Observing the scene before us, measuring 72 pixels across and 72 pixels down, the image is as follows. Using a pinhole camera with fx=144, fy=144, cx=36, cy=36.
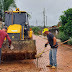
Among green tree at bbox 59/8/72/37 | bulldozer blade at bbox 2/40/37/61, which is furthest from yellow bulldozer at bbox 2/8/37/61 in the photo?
green tree at bbox 59/8/72/37

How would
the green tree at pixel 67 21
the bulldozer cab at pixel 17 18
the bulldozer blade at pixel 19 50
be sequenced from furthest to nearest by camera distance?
the green tree at pixel 67 21
the bulldozer cab at pixel 17 18
the bulldozer blade at pixel 19 50

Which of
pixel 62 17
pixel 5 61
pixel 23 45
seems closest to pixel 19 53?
pixel 23 45

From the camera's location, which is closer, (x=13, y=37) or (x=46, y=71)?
(x=46, y=71)

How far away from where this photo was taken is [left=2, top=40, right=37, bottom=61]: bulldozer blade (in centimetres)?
659

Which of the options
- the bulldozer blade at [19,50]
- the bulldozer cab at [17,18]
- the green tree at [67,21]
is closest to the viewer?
the bulldozer blade at [19,50]

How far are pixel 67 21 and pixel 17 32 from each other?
9.35 metres

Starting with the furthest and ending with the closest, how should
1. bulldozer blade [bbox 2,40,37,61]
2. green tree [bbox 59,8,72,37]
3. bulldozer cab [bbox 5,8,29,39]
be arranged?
green tree [bbox 59,8,72,37]
bulldozer cab [bbox 5,8,29,39]
bulldozer blade [bbox 2,40,37,61]

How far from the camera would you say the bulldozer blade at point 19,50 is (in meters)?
6.59

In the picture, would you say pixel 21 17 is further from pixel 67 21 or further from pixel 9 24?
pixel 67 21

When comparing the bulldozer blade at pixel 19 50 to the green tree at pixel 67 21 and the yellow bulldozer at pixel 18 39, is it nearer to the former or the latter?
the yellow bulldozer at pixel 18 39

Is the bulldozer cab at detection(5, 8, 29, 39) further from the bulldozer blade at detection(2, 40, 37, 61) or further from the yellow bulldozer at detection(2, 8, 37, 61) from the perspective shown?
the bulldozer blade at detection(2, 40, 37, 61)

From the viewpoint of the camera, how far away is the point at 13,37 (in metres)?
7.83

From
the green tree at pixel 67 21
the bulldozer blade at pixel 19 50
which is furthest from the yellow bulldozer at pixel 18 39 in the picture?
the green tree at pixel 67 21

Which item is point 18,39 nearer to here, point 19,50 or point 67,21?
point 19,50
